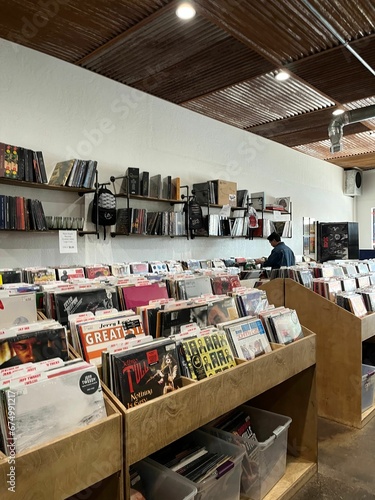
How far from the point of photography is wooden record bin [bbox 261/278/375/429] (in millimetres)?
2889

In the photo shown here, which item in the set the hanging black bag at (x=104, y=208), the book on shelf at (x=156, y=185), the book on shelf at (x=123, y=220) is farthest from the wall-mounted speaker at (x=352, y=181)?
the hanging black bag at (x=104, y=208)

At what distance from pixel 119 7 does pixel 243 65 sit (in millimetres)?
1564

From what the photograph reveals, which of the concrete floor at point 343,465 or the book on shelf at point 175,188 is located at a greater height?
the book on shelf at point 175,188

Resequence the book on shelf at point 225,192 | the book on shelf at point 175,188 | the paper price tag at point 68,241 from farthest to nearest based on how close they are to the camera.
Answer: the book on shelf at point 225,192 < the book on shelf at point 175,188 < the paper price tag at point 68,241

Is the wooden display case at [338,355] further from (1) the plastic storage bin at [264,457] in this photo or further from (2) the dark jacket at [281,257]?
(2) the dark jacket at [281,257]

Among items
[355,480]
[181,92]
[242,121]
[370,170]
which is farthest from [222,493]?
[370,170]

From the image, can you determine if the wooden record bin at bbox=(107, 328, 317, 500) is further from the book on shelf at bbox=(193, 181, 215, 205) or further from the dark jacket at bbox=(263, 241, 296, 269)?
the book on shelf at bbox=(193, 181, 215, 205)

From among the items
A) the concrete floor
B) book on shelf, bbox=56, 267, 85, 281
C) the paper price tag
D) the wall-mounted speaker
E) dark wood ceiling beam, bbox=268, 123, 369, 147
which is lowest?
the concrete floor

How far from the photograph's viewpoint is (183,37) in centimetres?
361

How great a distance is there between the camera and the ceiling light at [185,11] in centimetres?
310

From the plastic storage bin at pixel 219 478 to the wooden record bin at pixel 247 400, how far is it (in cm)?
27

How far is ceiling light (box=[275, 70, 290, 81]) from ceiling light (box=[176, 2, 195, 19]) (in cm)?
153

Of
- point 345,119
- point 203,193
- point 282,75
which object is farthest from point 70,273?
point 345,119

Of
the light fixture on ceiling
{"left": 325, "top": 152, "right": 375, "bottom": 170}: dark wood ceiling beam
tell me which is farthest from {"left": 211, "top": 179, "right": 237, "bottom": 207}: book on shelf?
{"left": 325, "top": 152, "right": 375, "bottom": 170}: dark wood ceiling beam
